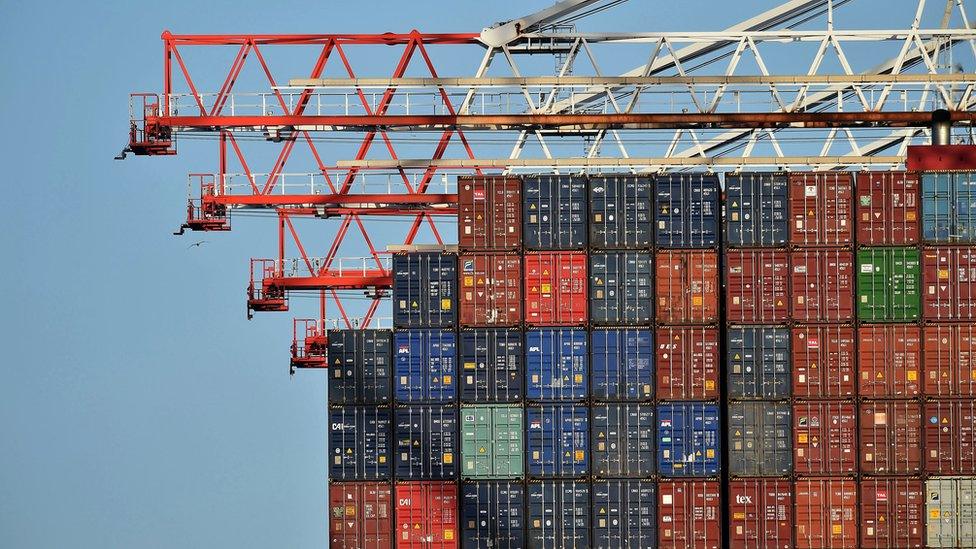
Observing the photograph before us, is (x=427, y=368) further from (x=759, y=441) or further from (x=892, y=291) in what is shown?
(x=892, y=291)

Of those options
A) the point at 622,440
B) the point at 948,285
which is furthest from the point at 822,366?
the point at 622,440

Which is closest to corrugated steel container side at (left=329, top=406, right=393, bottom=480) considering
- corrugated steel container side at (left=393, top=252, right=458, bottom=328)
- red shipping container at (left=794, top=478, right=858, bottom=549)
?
corrugated steel container side at (left=393, top=252, right=458, bottom=328)

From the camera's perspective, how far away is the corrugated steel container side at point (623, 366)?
75750mm

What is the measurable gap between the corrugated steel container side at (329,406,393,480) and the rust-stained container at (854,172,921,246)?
1536 cm

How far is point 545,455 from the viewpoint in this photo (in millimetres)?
75500

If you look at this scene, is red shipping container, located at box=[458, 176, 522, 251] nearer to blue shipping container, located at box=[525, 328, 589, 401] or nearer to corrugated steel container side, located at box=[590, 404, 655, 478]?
blue shipping container, located at box=[525, 328, 589, 401]

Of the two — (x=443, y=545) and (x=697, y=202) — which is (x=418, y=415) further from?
(x=697, y=202)

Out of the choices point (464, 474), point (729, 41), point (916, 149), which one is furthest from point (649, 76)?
point (464, 474)

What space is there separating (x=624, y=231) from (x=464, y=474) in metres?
8.73

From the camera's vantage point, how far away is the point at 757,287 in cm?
7612

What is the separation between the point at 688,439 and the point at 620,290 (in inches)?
192

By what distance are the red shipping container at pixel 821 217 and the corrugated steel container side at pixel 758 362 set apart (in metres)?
2.93

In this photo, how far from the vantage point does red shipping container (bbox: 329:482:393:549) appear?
75.1m

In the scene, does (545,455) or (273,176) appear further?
(273,176)
